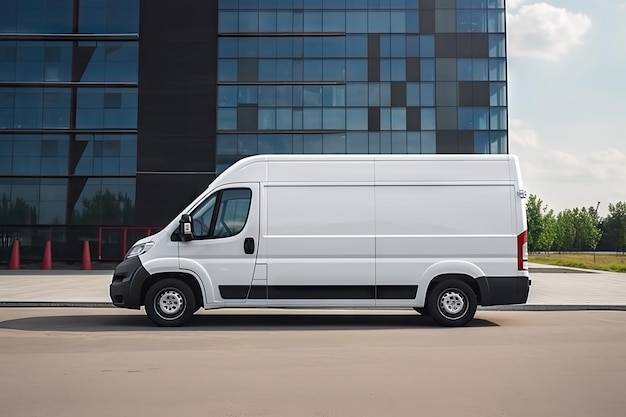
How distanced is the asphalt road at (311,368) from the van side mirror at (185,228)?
4.79ft

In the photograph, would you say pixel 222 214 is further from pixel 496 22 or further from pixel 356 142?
pixel 496 22

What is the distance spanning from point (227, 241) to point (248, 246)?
351mm

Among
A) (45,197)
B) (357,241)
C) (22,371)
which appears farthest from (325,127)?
(22,371)

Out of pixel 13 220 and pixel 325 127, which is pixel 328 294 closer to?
pixel 325 127

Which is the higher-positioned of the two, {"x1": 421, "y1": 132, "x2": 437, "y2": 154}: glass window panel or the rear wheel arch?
{"x1": 421, "y1": 132, "x2": 437, "y2": 154}: glass window panel

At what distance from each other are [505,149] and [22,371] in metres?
33.7

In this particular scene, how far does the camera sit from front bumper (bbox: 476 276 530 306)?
11.0 metres

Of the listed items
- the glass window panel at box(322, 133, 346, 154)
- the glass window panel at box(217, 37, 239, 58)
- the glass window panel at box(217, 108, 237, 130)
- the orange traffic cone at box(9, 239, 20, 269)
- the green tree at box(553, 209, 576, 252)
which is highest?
the glass window panel at box(217, 37, 239, 58)

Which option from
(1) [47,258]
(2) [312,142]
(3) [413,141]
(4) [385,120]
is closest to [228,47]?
(2) [312,142]

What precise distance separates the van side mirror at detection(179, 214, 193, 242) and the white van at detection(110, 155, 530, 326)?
18 mm

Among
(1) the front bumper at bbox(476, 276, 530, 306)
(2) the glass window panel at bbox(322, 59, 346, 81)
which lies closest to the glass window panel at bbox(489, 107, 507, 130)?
(2) the glass window panel at bbox(322, 59, 346, 81)

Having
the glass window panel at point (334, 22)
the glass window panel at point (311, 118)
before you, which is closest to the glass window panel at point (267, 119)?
the glass window panel at point (311, 118)

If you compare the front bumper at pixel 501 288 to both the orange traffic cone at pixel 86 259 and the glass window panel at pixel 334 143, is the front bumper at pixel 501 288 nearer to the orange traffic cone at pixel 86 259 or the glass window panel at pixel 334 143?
the glass window panel at pixel 334 143

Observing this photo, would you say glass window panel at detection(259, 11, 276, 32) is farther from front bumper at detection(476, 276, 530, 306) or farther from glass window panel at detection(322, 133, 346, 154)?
front bumper at detection(476, 276, 530, 306)
